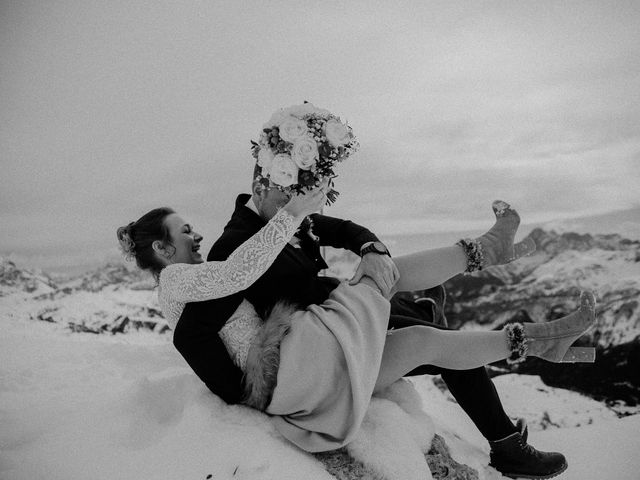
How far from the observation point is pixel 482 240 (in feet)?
7.16

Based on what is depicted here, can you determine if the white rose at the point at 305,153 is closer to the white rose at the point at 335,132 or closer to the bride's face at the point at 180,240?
the white rose at the point at 335,132

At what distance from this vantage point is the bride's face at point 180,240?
2.13 meters

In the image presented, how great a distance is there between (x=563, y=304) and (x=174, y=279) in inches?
117

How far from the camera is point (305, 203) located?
5.97 feet

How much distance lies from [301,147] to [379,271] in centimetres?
64

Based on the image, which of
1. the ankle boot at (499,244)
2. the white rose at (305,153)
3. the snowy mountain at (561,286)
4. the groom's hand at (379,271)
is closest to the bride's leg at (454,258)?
the ankle boot at (499,244)

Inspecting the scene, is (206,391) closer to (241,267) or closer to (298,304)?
(298,304)

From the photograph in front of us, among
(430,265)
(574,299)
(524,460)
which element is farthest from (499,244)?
(574,299)

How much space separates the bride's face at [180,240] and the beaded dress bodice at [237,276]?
269 mm

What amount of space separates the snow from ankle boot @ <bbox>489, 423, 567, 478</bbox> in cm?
12

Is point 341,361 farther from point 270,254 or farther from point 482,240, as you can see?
point 482,240

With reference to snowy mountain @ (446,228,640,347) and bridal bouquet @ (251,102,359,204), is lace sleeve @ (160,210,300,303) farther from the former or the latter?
snowy mountain @ (446,228,640,347)

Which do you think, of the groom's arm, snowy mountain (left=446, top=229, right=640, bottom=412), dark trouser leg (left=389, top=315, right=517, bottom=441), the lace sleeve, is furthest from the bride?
snowy mountain (left=446, top=229, right=640, bottom=412)

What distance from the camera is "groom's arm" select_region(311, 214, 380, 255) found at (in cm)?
228
